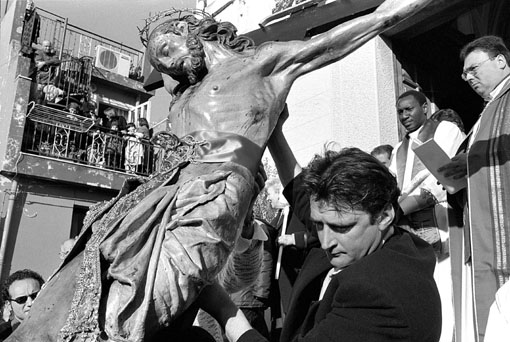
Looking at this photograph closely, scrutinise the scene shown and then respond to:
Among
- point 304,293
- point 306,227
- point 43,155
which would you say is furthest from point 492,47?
point 43,155

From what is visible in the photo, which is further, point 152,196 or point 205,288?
point 152,196

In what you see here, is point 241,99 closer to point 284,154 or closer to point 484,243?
point 284,154

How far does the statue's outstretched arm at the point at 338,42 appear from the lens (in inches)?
100

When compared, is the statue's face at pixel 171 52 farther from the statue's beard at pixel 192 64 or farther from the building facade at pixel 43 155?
the building facade at pixel 43 155

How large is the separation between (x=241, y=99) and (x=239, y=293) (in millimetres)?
1996

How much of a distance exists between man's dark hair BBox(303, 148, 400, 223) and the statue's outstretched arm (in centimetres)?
106

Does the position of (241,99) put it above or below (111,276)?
above

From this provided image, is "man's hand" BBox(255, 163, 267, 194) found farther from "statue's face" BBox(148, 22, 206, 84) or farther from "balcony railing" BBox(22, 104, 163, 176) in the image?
"balcony railing" BBox(22, 104, 163, 176)

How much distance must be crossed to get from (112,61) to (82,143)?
17.8ft

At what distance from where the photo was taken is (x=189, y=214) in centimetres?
213

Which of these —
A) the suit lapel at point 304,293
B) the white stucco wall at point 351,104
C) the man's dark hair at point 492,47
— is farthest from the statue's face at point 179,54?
the white stucco wall at point 351,104

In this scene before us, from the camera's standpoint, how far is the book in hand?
9.21 feet

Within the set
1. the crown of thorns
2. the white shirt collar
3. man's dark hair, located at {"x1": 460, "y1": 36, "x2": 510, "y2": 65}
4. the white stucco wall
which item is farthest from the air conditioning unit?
the white shirt collar

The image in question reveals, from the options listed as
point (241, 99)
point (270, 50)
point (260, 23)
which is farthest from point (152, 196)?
point (260, 23)
